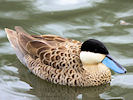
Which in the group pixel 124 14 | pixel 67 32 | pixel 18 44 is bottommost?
pixel 18 44

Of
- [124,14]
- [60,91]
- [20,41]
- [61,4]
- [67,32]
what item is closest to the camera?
[60,91]

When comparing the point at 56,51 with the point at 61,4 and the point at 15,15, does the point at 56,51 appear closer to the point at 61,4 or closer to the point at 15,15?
the point at 15,15

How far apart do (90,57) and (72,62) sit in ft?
1.28

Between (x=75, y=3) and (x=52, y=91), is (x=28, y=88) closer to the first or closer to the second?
(x=52, y=91)

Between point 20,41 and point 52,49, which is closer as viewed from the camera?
point 52,49

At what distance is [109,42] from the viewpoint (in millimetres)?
10156

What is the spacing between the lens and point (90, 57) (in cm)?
841

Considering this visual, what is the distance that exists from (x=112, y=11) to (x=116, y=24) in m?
0.91

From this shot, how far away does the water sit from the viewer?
8.36 meters

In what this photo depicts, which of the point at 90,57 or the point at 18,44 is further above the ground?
the point at 18,44

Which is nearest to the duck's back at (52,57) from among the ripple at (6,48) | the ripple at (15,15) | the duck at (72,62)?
the duck at (72,62)

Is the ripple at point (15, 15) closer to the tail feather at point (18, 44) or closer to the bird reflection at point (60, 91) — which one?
the tail feather at point (18, 44)

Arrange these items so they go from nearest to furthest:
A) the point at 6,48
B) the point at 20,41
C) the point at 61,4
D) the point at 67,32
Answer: the point at 20,41 < the point at 6,48 < the point at 67,32 < the point at 61,4

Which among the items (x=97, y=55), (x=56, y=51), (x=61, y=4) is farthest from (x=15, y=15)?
(x=97, y=55)
